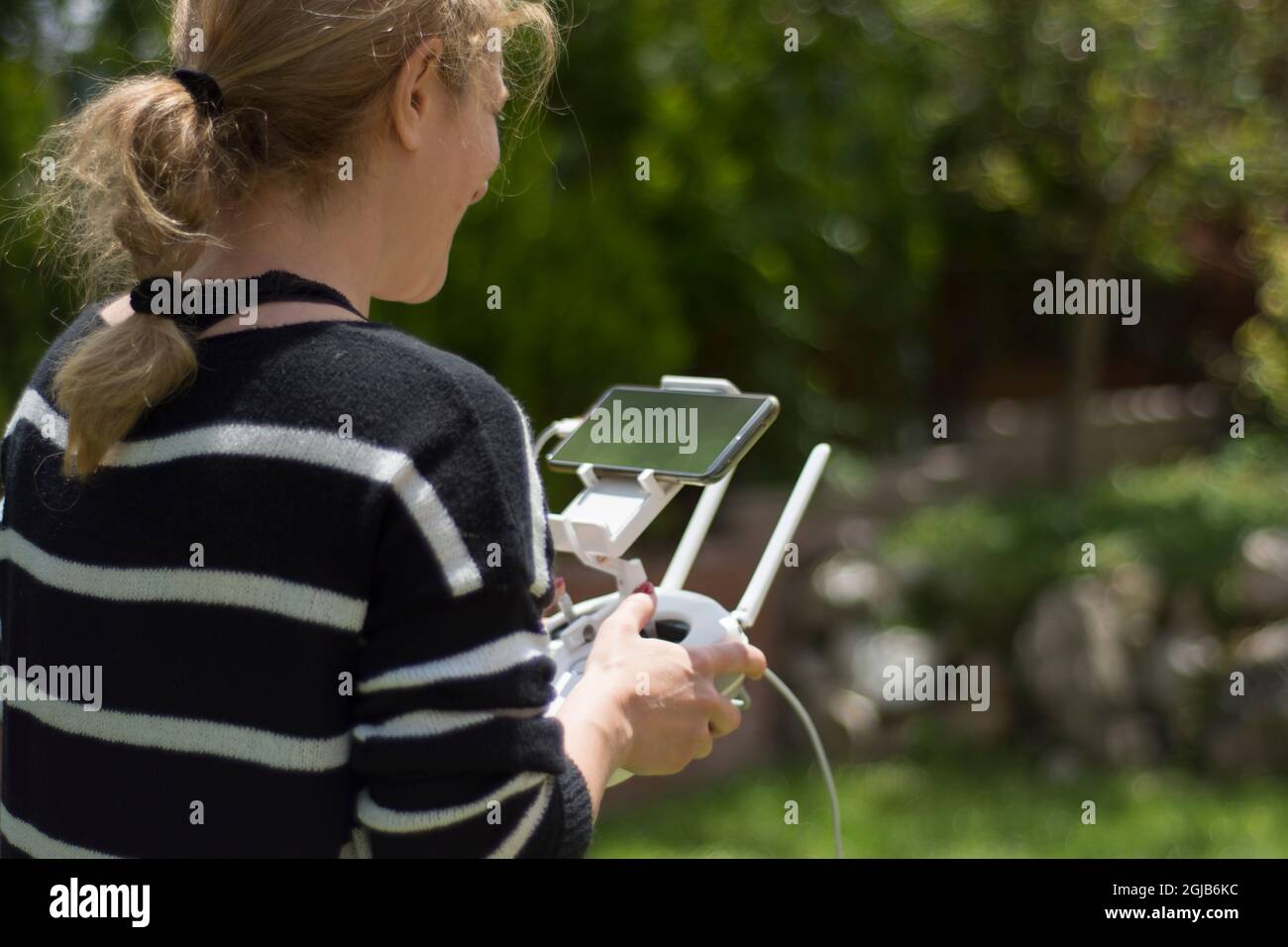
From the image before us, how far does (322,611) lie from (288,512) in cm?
8

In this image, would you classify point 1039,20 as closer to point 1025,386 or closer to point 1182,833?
point 1025,386

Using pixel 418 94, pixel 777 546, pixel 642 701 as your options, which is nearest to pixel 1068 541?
pixel 777 546

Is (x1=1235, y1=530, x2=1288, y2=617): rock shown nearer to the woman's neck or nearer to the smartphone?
the smartphone

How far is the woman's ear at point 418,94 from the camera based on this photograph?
3.91ft

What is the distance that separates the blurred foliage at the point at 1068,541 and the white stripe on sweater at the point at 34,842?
13.7ft

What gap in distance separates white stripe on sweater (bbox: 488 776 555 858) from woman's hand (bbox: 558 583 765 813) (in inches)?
2.5

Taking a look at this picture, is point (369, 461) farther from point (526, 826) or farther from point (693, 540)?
point (693, 540)

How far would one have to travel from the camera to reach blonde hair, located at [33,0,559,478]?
1131 millimetres

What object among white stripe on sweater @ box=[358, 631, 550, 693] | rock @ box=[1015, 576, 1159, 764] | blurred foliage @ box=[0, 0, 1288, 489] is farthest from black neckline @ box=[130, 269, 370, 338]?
rock @ box=[1015, 576, 1159, 764]

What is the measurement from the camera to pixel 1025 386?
8.66m

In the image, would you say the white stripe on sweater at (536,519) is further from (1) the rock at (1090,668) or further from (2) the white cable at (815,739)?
(1) the rock at (1090,668)

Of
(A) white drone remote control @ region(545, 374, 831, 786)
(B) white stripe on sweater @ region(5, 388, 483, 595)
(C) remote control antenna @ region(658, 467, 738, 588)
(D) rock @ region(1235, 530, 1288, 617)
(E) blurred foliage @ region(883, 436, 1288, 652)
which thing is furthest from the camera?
(E) blurred foliage @ region(883, 436, 1288, 652)

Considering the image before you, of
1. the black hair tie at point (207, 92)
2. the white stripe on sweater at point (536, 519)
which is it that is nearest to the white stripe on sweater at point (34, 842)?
the white stripe on sweater at point (536, 519)
